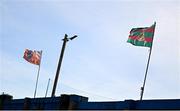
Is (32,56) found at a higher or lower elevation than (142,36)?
lower

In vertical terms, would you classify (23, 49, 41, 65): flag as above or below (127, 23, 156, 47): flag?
below

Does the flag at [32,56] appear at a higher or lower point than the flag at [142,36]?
lower

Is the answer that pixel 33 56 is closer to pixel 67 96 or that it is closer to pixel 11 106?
pixel 11 106

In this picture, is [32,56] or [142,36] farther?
[32,56]

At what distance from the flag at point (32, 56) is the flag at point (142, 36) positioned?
10.5 meters

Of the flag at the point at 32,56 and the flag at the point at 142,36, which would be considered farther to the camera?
the flag at the point at 32,56

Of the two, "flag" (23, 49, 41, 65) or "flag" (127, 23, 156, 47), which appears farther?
"flag" (23, 49, 41, 65)

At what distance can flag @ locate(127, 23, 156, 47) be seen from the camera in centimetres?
3022

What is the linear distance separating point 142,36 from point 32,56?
38.3 feet

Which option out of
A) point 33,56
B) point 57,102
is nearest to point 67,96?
point 57,102

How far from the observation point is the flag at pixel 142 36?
99.1 ft

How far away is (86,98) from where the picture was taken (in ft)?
75.3

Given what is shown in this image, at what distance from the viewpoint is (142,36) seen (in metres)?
30.7

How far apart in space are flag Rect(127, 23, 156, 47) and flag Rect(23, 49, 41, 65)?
10.5 meters
